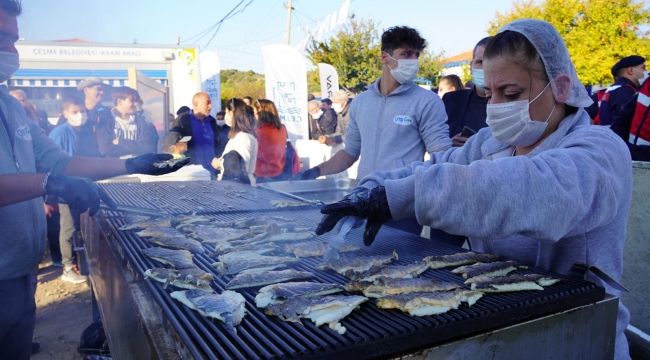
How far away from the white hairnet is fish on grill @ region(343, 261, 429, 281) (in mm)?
975

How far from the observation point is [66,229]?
7.31 meters

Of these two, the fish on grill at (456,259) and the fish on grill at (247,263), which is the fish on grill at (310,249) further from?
the fish on grill at (456,259)

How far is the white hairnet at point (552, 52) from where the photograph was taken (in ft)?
6.07

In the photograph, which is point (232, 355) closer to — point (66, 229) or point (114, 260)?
point (114, 260)

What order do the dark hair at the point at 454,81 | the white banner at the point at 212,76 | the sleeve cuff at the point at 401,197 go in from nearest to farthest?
the sleeve cuff at the point at 401,197, the dark hair at the point at 454,81, the white banner at the point at 212,76

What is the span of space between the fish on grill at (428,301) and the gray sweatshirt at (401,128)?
9.45 feet

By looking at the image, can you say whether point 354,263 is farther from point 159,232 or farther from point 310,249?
point 159,232

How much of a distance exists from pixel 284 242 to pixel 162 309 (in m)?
1.20

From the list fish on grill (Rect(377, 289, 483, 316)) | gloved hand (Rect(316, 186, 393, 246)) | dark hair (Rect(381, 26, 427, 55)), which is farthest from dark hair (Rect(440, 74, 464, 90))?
fish on grill (Rect(377, 289, 483, 316))

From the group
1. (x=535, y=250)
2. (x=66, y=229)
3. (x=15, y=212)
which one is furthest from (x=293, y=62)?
(x=535, y=250)

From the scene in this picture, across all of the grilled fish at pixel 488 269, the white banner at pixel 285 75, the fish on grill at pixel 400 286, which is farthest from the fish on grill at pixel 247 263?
the white banner at pixel 285 75

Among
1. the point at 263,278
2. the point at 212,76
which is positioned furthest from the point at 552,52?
the point at 212,76

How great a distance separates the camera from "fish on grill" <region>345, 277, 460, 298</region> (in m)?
1.78

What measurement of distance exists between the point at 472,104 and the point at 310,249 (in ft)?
12.4
